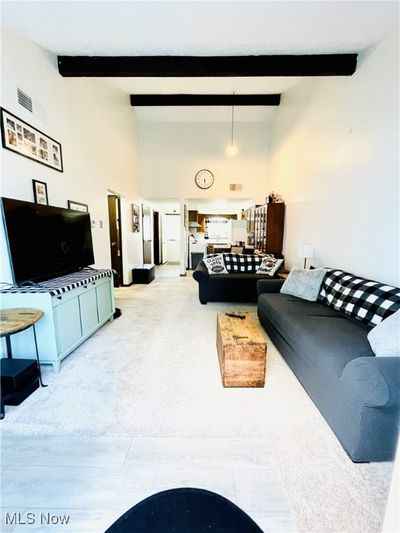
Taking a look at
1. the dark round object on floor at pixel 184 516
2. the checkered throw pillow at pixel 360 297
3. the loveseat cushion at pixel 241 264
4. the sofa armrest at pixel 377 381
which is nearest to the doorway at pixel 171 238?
the loveseat cushion at pixel 241 264

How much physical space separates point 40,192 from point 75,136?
1287 millimetres

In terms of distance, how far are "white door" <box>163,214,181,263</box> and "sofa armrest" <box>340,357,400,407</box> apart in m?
9.29

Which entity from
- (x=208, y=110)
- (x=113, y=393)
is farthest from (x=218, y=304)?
(x=208, y=110)

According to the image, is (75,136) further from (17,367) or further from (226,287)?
(226,287)

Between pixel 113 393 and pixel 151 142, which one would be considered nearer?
pixel 113 393

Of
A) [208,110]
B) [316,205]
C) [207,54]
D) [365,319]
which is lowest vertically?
[365,319]

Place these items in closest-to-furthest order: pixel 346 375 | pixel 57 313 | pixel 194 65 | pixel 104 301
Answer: pixel 346 375, pixel 57 313, pixel 194 65, pixel 104 301

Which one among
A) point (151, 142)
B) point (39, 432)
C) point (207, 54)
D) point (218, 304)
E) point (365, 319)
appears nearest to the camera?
point (39, 432)

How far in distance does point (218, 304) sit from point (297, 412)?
8.59 ft

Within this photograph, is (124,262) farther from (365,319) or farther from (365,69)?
(365,69)

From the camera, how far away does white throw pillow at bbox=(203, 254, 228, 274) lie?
14.5 feet

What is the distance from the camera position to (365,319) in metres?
2.07

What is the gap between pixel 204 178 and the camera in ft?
21.2

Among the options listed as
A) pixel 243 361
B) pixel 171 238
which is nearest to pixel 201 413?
pixel 243 361
